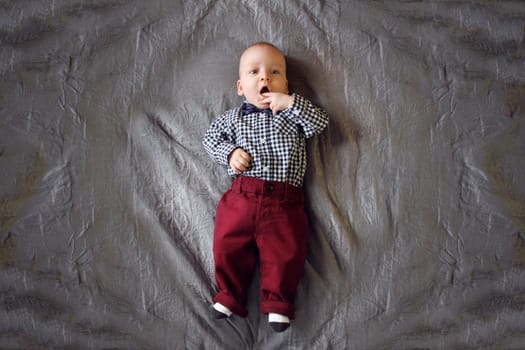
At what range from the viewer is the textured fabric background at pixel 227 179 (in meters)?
1.36

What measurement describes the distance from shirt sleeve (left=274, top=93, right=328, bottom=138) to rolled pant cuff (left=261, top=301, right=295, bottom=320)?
1.62 feet

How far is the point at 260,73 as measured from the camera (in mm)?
1374

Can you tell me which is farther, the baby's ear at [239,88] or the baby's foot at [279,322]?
the baby's ear at [239,88]

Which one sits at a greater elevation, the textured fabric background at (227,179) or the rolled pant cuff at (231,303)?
the textured fabric background at (227,179)

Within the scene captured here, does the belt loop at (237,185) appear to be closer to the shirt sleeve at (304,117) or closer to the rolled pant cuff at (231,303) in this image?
the shirt sleeve at (304,117)

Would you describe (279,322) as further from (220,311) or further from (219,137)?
(219,137)

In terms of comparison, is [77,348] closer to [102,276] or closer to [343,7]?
[102,276]

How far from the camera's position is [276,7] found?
1516mm

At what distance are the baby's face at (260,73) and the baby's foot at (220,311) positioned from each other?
1.97 ft

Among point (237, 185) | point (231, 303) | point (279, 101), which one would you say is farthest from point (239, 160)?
point (231, 303)

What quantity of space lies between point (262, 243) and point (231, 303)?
189mm

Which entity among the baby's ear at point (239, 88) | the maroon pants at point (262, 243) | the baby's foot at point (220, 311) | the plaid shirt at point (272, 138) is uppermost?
the baby's ear at point (239, 88)

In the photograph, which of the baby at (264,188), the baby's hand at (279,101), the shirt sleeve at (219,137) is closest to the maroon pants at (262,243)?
the baby at (264,188)

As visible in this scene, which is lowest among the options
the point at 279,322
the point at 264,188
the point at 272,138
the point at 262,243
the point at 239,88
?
the point at 279,322
